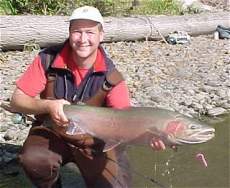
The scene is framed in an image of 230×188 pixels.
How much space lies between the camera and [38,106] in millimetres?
4426

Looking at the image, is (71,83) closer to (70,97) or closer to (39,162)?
(70,97)

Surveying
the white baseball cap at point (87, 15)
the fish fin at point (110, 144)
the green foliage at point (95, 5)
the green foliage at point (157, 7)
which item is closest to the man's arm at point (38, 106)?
the fish fin at point (110, 144)

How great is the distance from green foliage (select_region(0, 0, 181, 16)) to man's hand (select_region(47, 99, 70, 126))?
8.65m

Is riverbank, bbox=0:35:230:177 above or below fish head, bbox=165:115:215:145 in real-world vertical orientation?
below

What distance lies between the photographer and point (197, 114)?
8.05 m

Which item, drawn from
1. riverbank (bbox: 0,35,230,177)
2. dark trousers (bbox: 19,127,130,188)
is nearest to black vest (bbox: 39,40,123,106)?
dark trousers (bbox: 19,127,130,188)

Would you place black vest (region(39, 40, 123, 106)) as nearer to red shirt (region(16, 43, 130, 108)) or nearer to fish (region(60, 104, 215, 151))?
red shirt (region(16, 43, 130, 108))

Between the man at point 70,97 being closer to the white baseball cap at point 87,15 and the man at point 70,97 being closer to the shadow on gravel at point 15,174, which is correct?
the white baseball cap at point 87,15

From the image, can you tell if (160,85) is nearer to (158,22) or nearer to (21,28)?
(21,28)

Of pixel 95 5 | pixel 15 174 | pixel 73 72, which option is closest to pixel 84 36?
pixel 73 72

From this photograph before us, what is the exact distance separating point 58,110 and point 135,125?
573mm

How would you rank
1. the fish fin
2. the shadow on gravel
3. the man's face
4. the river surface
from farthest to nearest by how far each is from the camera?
the river surface, the shadow on gravel, the man's face, the fish fin

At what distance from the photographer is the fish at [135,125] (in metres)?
3.96

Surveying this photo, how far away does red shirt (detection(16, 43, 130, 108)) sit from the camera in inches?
179
